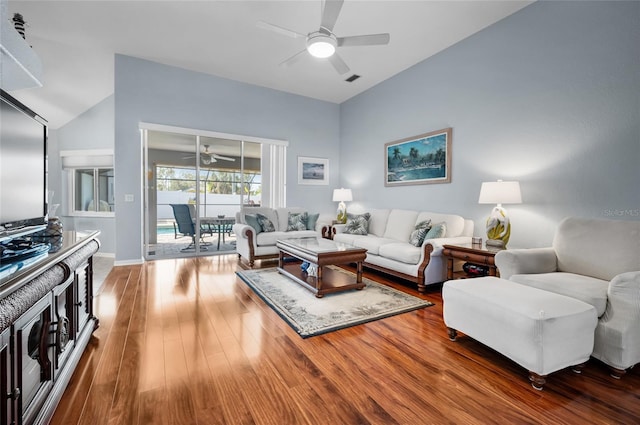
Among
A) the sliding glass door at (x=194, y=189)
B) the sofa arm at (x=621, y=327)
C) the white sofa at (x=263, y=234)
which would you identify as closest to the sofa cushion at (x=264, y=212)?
the white sofa at (x=263, y=234)

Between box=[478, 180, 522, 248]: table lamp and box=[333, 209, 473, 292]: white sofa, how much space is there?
1.11 ft

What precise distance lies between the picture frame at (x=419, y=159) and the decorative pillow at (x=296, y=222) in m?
1.64

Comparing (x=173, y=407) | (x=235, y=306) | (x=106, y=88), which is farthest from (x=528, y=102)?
(x=106, y=88)

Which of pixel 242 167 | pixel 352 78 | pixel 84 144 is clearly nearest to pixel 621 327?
pixel 352 78

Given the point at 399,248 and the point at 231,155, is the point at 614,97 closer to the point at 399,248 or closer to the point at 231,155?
the point at 399,248

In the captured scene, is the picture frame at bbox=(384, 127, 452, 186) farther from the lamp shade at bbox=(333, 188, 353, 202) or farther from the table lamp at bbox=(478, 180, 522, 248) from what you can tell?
the table lamp at bbox=(478, 180, 522, 248)

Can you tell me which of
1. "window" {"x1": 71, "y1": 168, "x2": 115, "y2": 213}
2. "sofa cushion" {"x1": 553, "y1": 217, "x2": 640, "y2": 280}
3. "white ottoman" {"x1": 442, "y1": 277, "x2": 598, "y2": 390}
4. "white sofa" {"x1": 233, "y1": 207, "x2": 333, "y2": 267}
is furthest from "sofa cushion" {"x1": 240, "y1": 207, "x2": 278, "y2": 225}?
"sofa cushion" {"x1": 553, "y1": 217, "x2": 640, "y2": 280}

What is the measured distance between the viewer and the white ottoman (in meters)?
→ 1.61

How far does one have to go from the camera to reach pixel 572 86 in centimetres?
289

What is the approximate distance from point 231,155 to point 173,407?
4.83m

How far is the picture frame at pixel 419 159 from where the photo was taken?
4238 millimetres

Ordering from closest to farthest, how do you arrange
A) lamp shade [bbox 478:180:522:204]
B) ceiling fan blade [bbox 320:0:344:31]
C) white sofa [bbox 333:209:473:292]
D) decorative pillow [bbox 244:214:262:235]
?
ceiling fan blade [bbox 320:0:344:31]
lamp shade [bbox 478:180:522:204]
white sofa [bbox 333:209:473:292]
decorative pillow [bbox 244:214:262:235]

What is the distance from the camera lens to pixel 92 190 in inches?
227

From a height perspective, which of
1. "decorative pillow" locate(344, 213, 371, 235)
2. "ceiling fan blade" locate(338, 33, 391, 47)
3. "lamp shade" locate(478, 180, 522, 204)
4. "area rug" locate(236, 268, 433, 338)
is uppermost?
"ceiling fan blade" locate(338, 33, 391, 47)
